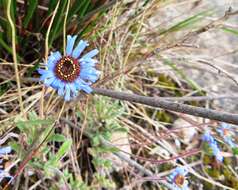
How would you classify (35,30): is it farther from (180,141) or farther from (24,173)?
(180,141)

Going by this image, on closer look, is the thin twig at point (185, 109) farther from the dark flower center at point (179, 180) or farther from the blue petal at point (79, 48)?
the dark flower center at point (179, 180)

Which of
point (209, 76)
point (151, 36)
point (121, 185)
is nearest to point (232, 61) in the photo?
point (209, 76)

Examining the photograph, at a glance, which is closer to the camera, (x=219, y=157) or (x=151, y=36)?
(x=219, y=157)

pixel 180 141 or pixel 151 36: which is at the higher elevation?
pixel 151 36

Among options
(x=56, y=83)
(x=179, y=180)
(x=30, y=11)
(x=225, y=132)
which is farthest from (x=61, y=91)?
(x=225, y=132)

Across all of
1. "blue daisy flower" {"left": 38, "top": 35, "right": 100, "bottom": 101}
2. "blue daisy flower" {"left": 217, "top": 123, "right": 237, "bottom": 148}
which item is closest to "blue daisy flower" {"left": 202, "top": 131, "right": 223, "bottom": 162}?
"blue daisy flower" {"left": 217, "top": 123, "right": 237, "bottom": 148}

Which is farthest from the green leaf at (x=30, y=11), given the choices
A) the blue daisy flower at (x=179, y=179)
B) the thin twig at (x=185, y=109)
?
the blue daisy flower at (x=179, y=179)

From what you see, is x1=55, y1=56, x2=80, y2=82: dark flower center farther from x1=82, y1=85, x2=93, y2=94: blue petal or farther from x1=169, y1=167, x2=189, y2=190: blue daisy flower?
x1=169, y1=167, x2=189, y2=190: blue daisy flower
